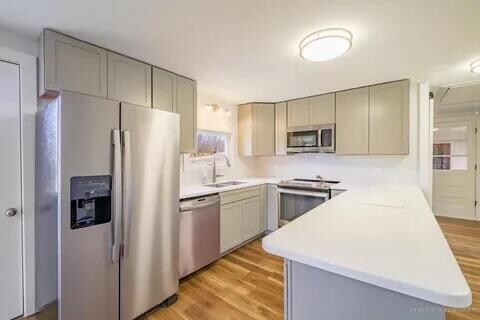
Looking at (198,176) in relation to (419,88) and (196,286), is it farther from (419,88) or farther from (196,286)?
(419,88)

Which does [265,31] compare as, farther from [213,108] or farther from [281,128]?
[281,128]

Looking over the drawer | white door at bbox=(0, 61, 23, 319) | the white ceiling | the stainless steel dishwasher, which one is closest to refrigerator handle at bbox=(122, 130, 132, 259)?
the stainless steel dishwasher

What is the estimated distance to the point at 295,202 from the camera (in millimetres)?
3326

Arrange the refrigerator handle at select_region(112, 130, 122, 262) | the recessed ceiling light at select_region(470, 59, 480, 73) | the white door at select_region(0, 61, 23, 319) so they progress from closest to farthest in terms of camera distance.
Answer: the refrigerator handle at select_region(112, 130, 122, 262), the white door at select_region(0, 61, 23, 319), the recessed ceiling light at select_region(470, 59, 480, 73)

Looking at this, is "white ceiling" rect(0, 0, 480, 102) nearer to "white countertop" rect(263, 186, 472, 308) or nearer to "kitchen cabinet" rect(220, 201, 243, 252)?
"white countertop" rect(263, 186, 472, 308)

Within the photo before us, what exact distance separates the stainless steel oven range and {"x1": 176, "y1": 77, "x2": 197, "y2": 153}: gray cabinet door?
1.53m

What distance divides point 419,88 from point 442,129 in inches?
116

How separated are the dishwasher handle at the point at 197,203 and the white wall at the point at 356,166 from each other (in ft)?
6.13

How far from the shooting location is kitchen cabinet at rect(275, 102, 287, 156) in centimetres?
382

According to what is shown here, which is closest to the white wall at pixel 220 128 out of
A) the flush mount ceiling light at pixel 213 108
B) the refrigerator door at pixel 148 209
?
the flush mount ceiling light at pixel 213 108

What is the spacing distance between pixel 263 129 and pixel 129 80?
230 centimetres

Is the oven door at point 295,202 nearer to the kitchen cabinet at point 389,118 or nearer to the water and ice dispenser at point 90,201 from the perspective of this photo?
the kitchen cabinet at point 389,118

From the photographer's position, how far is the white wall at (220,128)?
3.31m

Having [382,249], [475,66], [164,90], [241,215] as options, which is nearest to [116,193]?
[164,90]
